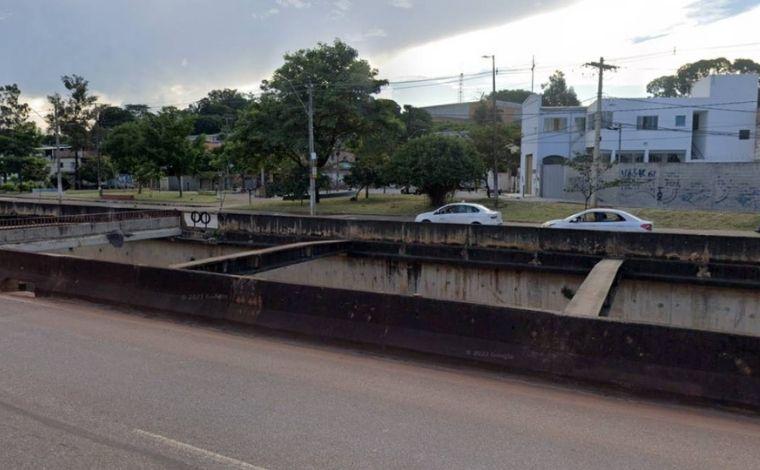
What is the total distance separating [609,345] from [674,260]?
7.84 meters

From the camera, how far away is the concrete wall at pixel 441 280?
13.8 metres

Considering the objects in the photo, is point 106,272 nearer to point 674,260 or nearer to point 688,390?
point 688,390

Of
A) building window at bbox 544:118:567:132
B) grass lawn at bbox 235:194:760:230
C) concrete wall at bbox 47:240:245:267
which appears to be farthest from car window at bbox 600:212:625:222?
building window at bbox 544:118:567:132

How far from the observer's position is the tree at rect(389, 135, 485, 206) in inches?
1647

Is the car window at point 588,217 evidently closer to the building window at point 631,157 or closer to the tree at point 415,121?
the building window at point 631,157

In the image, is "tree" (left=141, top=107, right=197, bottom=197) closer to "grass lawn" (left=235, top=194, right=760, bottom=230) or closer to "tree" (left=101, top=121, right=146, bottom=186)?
"tree" (left=101, top=121, right=146, bottom=186)

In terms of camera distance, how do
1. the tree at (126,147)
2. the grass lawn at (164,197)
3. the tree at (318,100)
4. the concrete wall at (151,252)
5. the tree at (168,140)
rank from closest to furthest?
1. the concrete wall at (151,252)
2. the tree at (318,100)
3. the grass lawn at (164,197)
4. the tree at (168,140)
5. the tree at (126,147)

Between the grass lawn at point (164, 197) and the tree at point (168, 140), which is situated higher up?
the tree at point (168, 140)

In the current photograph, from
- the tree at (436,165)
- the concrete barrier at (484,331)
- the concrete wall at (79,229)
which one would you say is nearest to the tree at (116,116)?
the tree at (436,165)

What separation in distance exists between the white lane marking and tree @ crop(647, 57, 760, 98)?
12065cm

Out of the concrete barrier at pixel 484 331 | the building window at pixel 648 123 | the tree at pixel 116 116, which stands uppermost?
the tree at pixel 116 116

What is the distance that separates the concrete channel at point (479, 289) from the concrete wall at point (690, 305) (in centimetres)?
2

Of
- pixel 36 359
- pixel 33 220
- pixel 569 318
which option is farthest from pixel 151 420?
pixel 33 220

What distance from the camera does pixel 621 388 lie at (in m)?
6.22
